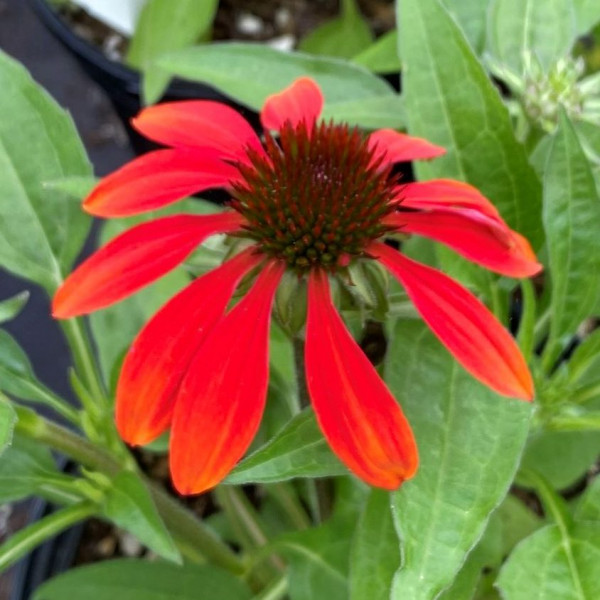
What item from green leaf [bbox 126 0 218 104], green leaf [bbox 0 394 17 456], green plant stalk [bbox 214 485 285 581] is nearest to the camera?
green leaf [bbox 0 394 17 456]

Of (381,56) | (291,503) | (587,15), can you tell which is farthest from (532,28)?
(291,503)

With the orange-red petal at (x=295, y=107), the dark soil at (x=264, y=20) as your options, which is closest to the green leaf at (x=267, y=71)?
the orange-red petal at (x=295, y=107)

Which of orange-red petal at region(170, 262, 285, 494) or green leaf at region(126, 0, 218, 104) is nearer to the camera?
orange-red petal at region(170, 262, 285, 494)

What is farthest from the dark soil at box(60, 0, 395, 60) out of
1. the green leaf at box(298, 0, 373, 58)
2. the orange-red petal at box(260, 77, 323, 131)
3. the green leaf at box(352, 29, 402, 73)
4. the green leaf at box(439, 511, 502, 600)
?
the green leaf at box(439, 511, 502, 600)

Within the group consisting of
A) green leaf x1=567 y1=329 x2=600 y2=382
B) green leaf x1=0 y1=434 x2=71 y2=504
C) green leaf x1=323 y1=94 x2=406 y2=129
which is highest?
green leaf x1=323 y1=94 x2=406 y2=129

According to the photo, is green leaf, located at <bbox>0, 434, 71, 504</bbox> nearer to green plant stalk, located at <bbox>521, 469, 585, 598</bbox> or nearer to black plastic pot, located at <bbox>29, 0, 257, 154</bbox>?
green plant stalk, located at <bbox>521, 469, 585, 598</bbox>

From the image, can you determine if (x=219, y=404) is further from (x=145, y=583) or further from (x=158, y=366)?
(x=145, y=583)

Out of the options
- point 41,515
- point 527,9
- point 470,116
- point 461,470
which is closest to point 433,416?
point 461,470

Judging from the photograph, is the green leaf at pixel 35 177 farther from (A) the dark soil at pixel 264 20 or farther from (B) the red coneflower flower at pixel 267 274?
(A) the dark soil at pixel 264 20
